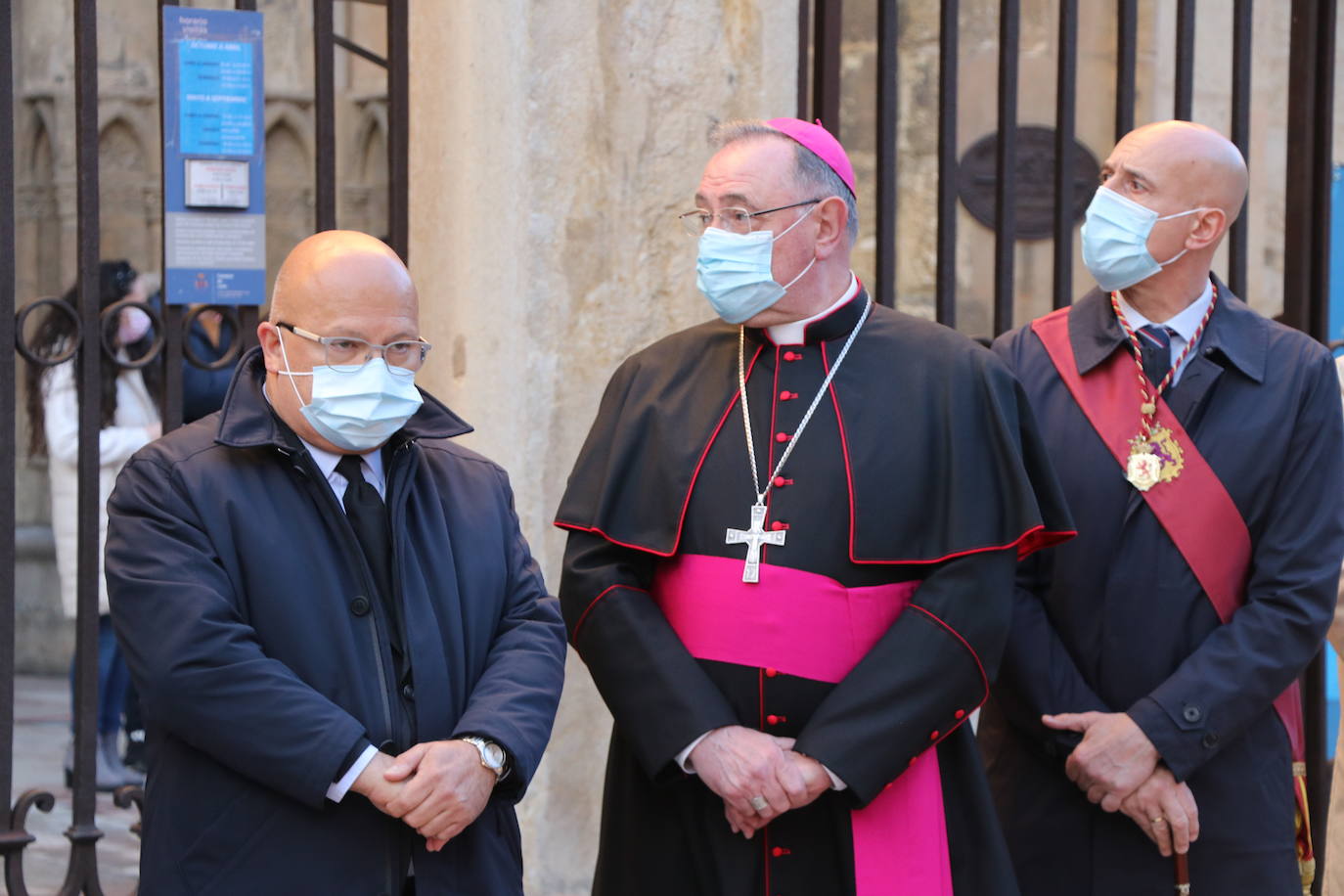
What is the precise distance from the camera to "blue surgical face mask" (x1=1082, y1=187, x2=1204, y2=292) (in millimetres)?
3355

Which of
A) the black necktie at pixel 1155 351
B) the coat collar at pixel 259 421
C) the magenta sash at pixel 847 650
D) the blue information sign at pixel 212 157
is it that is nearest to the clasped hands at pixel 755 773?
the magenta sash at pixel 847 650

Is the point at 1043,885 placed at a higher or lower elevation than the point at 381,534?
lower

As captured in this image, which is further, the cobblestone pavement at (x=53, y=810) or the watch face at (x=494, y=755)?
the cobblestone pavement at (x=53, y=810)

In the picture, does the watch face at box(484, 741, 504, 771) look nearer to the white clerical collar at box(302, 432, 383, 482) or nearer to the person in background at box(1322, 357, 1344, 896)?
the white clerical collar at box(302, 432, 383, 482)

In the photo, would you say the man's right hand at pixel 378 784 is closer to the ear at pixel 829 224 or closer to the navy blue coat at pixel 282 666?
the navy blue coat at pixel 282 666

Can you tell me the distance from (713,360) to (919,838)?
0.96 meters

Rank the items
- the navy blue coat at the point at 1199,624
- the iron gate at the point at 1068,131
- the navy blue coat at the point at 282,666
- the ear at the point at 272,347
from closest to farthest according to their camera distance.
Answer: the navy blue coat at the point at 282,666 → the ear at the point at 272,347 → the navy blue coat at the point at 1199,624 → the iron gate at the point at 1068,131

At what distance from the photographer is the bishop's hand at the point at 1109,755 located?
3115 millimetres

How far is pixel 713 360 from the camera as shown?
3275mm

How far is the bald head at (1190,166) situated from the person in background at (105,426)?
2.14 meters

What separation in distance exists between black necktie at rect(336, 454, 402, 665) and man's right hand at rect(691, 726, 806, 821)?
565 mm

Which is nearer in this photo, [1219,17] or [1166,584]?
[1166,584]

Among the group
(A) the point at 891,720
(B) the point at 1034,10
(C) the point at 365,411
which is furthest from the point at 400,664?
(B) the point at 1034,10

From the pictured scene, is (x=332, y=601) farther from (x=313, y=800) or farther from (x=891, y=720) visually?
(x=891, y=720)
